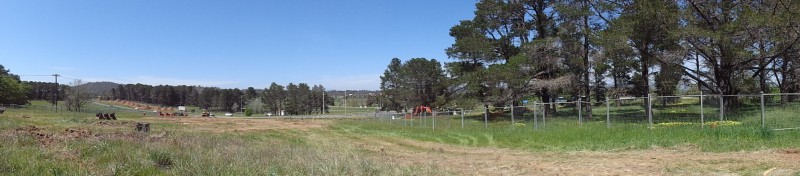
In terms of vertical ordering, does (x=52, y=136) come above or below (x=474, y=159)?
above

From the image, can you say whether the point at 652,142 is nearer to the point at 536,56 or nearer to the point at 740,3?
the point at 740,3

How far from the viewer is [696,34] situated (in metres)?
23.3

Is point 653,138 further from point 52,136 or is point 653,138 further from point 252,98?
point 252,98

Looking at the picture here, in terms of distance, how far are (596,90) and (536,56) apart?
6648 millimetres

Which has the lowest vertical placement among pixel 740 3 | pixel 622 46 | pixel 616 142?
pixel 616 142

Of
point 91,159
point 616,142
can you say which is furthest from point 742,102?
point 91,159

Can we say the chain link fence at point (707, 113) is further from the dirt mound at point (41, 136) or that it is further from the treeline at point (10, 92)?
the treeline at point (10, 92)

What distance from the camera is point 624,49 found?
27.2 metres

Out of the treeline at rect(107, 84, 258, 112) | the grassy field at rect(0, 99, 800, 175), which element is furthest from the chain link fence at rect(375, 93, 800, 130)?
the treeline at rect(107, 84, 258, 112)

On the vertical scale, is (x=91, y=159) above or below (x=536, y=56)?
below

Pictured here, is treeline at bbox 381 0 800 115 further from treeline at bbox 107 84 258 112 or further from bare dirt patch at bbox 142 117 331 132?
treeline at bbox 107 84 258 112

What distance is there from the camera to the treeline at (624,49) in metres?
23.7

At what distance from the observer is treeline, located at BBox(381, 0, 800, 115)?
77.8 ft

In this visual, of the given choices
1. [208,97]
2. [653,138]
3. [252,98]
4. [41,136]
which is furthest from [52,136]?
[208,97]
